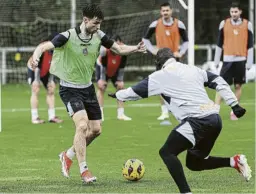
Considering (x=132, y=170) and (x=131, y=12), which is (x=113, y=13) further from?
(x=132, y=170)

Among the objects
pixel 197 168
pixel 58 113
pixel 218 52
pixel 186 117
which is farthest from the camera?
pixel 58 113

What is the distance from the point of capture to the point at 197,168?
10.2 meters

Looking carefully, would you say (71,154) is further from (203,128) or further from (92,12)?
(203,128)

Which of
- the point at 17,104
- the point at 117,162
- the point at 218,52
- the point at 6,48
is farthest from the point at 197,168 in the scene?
the point at 6,48

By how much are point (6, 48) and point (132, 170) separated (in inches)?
839

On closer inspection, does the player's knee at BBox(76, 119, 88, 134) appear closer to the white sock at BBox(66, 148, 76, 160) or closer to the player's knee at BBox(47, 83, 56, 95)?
the white sock at BBox(66, 148, 76, 160)

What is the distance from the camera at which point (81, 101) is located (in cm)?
1109

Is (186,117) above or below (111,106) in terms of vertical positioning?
above

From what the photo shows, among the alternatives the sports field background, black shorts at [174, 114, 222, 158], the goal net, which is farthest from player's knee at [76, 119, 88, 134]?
the goal net

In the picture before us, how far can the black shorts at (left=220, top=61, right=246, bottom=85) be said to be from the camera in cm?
1894

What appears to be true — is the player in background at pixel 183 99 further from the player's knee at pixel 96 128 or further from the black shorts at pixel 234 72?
the black shorts at pixel 234 72

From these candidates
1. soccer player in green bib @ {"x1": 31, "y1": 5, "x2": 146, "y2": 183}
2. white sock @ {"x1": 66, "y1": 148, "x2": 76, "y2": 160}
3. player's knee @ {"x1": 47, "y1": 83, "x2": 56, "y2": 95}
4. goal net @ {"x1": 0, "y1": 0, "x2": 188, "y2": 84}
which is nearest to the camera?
soccer player in green bib @ {"x1": 31, "y1": 5, "x2": 146, "y2": 183}

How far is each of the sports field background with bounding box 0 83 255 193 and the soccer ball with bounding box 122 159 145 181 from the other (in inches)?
3.7

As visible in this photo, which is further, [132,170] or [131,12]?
[131,12]
